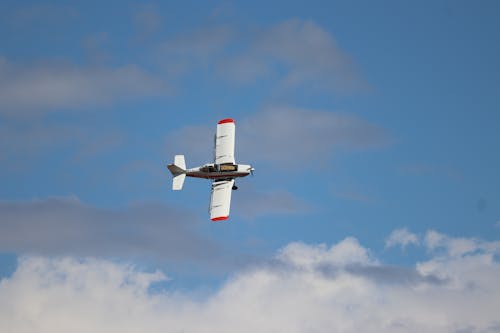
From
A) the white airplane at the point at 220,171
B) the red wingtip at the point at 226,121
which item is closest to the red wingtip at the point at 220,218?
the white airplane at the point at 220,171

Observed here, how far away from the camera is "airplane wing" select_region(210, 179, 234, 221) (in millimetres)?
103500

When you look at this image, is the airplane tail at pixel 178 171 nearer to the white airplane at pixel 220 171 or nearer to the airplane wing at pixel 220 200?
the white airplane at pixel 220 171

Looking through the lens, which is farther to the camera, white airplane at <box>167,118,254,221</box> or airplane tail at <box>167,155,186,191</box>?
airplane tail at <box>167,155,186,191</box>

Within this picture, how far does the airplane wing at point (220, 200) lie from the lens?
103500 millimetres

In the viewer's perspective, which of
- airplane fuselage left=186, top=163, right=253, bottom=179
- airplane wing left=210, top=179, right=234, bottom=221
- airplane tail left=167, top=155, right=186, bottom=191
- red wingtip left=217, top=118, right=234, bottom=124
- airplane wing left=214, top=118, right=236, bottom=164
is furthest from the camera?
red wingtip left=217, top=118, right=234, bottom=124

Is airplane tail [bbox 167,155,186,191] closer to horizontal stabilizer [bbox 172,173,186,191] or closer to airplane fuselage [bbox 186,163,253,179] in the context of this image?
horizontal stabilizer [bbox 172,173,186,191]

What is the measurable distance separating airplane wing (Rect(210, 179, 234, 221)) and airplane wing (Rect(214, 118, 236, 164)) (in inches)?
157

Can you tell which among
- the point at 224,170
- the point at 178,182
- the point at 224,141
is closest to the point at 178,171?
the point at 178,182

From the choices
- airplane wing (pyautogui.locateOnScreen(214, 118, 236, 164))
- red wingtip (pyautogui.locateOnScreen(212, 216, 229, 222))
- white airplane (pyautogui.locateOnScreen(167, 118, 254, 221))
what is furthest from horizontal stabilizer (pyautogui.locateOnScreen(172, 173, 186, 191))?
red wingtip (pyautogui.locateOnScreen(212, 216, 229, 222))

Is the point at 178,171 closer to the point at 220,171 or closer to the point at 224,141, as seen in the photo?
the point at 220,171

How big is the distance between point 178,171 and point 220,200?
10479 millimetres

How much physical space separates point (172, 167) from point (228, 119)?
10.9 metres

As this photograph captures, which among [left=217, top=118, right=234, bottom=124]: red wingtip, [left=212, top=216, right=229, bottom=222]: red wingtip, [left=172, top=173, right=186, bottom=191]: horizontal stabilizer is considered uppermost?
[left=217, top=118, right=234, bottom=124]: red wingtip

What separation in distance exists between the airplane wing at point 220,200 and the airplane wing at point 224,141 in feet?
13.1
